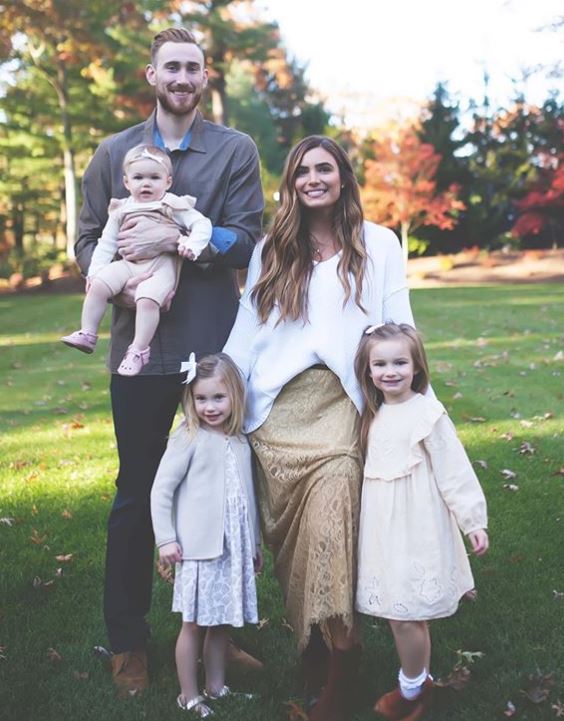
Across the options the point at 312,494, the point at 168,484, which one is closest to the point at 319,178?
the point at 312,494

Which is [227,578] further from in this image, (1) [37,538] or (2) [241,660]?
(1) [37,538]

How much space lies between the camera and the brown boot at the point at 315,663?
11.7 ft

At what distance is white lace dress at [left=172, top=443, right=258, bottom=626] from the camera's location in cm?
332

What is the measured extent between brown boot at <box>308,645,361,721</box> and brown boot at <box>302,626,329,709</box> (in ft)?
0.84

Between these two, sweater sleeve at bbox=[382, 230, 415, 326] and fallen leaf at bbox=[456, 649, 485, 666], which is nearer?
sweater sleeve at bbox=[382, 230, 415, 326]

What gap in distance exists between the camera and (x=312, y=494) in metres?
3.26

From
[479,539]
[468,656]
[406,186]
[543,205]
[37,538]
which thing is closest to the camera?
[479,539]

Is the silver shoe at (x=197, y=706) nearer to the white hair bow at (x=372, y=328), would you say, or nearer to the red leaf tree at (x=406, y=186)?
the white hair bow at (x=372, y=328)

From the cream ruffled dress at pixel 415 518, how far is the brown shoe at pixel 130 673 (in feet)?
3.59

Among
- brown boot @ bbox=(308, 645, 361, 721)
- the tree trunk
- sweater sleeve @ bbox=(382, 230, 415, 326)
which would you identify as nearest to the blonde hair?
sweater sleeve @ bbox=(382, 230, 415, 326)

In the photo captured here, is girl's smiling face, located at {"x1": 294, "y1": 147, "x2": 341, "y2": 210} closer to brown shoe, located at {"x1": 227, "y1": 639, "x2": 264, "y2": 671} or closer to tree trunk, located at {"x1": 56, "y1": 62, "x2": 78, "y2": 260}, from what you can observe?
brown shoe, located at {"x1": 227, "y1": 639, "x2": 264, "y2": 671}

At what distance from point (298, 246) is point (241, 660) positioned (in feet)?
6.15

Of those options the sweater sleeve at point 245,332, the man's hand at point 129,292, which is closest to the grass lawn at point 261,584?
the sweater sleeve at point 245,332

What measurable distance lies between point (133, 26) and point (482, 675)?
29.8 metres
